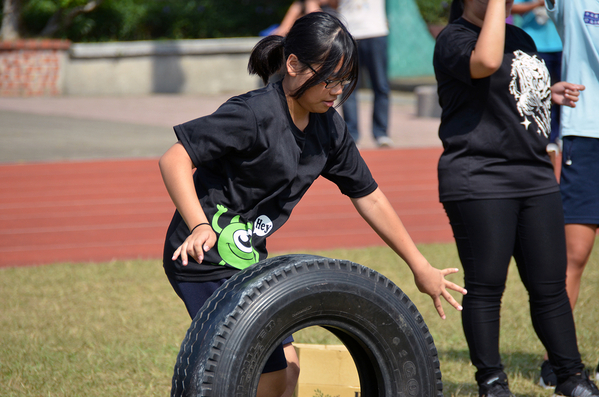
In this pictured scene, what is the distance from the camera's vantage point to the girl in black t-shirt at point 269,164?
77.7 inches

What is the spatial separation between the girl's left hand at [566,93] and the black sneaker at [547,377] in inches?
47.4

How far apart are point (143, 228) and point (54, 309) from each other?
221cm

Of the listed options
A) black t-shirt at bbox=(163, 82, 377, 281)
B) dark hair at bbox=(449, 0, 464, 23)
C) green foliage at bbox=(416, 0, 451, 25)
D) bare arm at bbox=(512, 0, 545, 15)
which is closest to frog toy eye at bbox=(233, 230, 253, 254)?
black t-shirt at bbox=(163, 82, 377, 281)

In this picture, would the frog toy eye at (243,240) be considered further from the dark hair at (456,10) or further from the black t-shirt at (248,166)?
the dark hair at (456,10)

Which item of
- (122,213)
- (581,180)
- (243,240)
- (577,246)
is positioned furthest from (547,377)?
(122,213)

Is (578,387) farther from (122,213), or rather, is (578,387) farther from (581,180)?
(122,213)

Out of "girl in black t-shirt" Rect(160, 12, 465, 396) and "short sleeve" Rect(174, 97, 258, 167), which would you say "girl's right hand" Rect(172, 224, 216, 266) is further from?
"short sleeve" Rect(174, 97, 258, 167)

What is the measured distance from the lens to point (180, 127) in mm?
1992

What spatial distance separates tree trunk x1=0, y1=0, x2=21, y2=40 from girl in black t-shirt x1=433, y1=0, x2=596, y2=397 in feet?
44.5

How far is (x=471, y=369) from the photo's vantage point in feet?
10.6

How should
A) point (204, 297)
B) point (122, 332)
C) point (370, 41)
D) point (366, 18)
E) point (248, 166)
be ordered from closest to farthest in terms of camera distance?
point (248, 166), point (204, 297), point (122, 332), point (366, 18), point (370, 41)

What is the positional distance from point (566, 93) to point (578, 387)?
1240mm

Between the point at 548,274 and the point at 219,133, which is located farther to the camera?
the point at 548,274

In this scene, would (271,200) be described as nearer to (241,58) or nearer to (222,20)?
(241,58)
